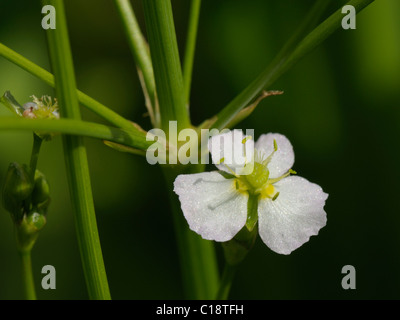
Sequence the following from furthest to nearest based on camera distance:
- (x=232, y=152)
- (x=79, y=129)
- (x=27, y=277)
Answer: (x=232, y=152) < (x=27, y=277) < (x=79, y=129)

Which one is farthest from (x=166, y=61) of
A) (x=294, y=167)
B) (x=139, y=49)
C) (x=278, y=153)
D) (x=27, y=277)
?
(x=294, y=167)

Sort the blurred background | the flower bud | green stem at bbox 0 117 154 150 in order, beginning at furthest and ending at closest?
the blurred background, the flower bud, green stem at bbox 0 117 154 150

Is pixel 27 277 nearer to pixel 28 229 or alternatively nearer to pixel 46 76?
pixel 28 229

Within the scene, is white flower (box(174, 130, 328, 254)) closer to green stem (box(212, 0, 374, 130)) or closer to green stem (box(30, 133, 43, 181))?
green stem (box(212, 0, 374, 130))

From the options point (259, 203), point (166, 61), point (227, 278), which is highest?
point (166, 61)

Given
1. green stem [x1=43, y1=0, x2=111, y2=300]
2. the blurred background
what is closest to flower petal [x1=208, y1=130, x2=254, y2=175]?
green stem [x1=43, y1=0, x2=111, y2=300]

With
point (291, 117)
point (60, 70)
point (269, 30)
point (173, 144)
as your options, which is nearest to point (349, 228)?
point (291, 117)
